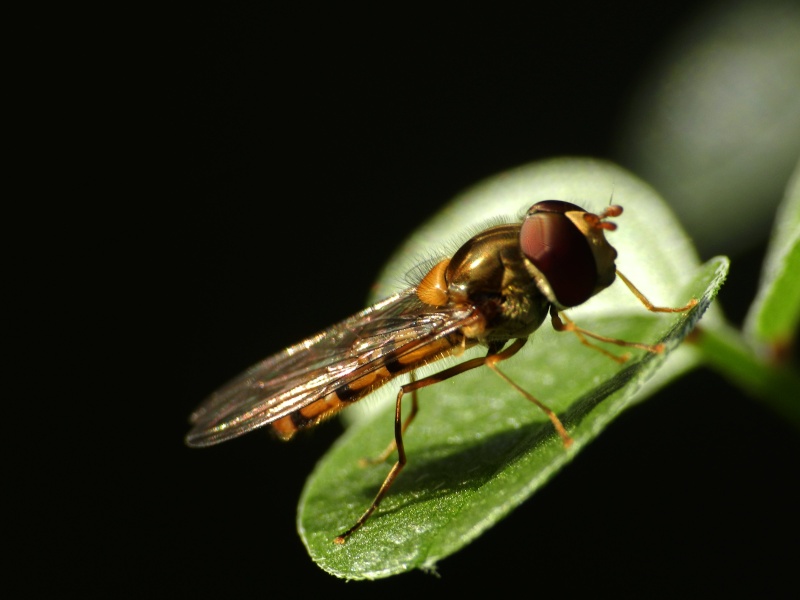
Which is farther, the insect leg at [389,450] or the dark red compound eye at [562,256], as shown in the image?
the insect leg at [389,450]

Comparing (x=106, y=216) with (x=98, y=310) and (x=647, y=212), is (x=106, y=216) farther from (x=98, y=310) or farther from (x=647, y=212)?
(x=647, y=212)

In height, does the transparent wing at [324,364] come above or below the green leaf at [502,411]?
above

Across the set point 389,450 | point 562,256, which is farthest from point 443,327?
point 389,450

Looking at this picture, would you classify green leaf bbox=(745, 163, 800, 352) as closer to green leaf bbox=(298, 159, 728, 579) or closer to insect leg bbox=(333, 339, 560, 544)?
green leaf bbox=(298, 159, 728, 579)

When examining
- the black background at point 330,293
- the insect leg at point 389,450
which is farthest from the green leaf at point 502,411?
the black background at point 330,293

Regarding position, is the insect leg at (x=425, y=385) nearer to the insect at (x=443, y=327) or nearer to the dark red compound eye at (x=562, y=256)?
the insect at (x=443, y=327)

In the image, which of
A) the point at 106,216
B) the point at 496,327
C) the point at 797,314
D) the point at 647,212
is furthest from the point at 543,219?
the point at 106,216

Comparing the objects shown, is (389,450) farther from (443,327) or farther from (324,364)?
(443,327)
